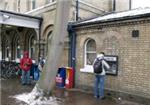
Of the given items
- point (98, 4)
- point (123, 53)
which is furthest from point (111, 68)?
point (98, 4)

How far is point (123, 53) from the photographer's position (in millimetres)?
12281

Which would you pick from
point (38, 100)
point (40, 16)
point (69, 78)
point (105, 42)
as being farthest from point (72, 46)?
point (38, 100)

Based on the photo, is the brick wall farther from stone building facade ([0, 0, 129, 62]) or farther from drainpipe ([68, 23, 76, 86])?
stone building facade ([0, 0, 129, 62])

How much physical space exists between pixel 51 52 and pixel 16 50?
12296 mm

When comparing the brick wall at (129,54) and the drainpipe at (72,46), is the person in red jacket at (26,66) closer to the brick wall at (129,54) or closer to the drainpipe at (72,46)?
the drainpipe at (72,46)

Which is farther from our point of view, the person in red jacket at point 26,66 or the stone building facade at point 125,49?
the person in red jacket at point 26,66

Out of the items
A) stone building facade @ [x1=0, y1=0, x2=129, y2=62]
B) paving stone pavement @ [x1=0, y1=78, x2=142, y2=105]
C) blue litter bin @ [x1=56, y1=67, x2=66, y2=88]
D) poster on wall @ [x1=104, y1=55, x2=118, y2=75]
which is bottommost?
paving stone pavement @ [x1=0, y1=78, x2=142, y2=105]

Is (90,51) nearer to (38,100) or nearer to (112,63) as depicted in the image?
(112,63)

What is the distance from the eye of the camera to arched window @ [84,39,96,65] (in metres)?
14.6

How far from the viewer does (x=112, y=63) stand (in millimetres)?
12820

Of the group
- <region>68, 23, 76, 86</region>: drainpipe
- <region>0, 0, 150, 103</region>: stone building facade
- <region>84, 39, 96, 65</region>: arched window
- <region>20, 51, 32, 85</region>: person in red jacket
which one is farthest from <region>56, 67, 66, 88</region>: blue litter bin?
<region>20, 51, 32, 85</region>: person in red jacket

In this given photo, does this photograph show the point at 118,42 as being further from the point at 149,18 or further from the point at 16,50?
the point at 16,50

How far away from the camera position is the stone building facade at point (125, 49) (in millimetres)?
11305

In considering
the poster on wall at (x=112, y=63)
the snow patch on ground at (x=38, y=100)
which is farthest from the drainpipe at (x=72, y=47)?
the snow patch on ground at (x=38, y=100)
